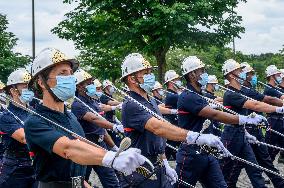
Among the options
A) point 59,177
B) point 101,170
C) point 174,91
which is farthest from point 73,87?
point 174,91

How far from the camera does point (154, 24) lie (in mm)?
19828

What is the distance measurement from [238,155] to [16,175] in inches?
130

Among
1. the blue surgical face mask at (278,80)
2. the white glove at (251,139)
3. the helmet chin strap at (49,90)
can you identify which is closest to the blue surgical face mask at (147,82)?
the helmet chin strap at (49,90)

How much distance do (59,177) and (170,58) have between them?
47.5m

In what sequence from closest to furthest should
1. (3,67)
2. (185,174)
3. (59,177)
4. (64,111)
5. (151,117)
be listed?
(59,177) → (64,111) → (151,117) → (185,174) → (3,67)

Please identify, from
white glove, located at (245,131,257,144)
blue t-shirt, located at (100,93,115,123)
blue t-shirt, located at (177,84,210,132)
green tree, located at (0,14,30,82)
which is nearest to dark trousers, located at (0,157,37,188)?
blue t-shirt, located at (177,84,210,132)

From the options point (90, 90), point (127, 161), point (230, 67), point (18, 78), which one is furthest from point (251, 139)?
point (127, 161)

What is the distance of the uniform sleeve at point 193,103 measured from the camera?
6.67 meters

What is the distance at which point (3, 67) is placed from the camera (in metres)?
26.7

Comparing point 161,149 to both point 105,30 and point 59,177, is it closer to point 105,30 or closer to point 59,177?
point 59,177

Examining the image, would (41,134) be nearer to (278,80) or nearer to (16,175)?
(16,175)

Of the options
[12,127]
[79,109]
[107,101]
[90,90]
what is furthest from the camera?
[107,101]

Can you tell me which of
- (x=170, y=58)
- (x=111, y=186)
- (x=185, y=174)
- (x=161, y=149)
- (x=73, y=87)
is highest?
(x=73, y=87)

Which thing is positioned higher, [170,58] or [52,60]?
[52,60]
